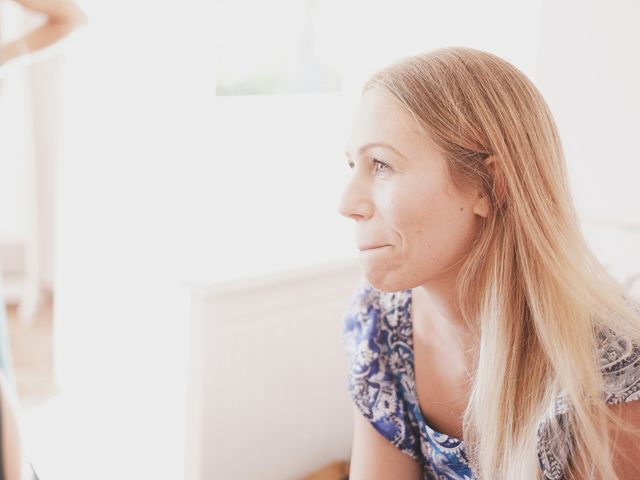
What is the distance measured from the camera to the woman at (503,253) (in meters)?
0.97

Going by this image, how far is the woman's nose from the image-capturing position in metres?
1.03

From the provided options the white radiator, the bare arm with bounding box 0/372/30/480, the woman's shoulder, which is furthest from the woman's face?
the bare arm with bounding box 0/372/30/480

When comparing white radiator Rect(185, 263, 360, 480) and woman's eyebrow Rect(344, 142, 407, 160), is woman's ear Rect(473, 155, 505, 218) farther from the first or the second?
white radiator Rect(185, 263, 360, 480)

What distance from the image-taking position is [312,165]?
2.00 meters

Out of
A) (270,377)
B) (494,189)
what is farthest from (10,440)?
(270,377)

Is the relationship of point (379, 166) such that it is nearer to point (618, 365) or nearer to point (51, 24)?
point (618, 365)

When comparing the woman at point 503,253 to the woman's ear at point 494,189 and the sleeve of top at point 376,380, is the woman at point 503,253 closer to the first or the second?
the woman's ear at point 494,189

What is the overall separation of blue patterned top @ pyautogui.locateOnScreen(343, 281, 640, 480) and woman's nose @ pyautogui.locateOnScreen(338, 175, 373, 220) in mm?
272

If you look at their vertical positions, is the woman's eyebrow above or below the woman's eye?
above

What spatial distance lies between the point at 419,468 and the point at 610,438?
371 millimetres

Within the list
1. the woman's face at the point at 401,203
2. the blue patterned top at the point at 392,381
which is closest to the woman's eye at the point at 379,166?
the woman's face at the point at 401,203

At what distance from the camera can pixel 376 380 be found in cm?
123

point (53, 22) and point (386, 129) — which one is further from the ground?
point (53, 22)

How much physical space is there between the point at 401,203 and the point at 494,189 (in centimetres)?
11
